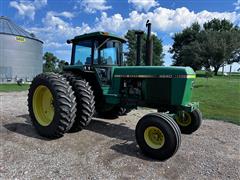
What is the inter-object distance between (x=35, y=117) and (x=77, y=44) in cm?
221

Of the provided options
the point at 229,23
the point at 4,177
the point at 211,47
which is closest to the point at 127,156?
the point at 4,177

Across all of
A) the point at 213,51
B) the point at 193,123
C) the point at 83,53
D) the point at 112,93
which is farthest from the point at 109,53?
the point at 213,51

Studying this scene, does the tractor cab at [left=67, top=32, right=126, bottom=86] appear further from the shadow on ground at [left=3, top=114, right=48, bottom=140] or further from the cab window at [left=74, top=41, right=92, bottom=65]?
the shadow on ground at [left=3, top=114, right=48, bottom=140]

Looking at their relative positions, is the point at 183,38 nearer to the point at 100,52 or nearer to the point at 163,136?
the point at 100,52

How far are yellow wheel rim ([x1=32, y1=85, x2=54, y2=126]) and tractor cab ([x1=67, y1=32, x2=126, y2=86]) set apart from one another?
111 centimetres

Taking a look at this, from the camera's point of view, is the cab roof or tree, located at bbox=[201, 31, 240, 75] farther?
tree, located at bbox=[201, 31, 240, 75]

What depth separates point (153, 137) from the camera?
4.88 m

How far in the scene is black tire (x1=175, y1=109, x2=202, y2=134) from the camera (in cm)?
624

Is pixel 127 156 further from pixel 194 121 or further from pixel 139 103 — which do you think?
pixel 194 121

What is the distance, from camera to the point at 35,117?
6.34 metres

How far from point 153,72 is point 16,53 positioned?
2922 centimetres

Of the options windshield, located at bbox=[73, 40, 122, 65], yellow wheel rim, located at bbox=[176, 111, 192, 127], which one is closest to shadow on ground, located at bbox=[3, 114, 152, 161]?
yellow wheel rim, located at bbox=[176, 111, 192, 127]

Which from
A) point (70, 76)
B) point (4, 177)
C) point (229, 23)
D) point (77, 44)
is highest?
point (229, 23)

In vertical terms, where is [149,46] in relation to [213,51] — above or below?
below
